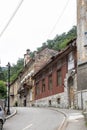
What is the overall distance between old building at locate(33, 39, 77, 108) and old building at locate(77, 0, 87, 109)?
196 cm

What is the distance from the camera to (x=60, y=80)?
46969 millimetres

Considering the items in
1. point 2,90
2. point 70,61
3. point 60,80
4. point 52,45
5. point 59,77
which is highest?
point 52,45

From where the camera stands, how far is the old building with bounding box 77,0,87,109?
3666 centimetres

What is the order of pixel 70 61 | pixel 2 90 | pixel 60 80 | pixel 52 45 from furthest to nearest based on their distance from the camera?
1. pixel 52 45
2. pixel 60 80
3. pixel 70 61
4. pixel 2 90

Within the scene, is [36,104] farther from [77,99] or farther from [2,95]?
[77,99]

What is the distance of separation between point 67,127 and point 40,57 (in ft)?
164

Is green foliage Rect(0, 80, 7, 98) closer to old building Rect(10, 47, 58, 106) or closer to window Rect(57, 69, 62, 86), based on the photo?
window Rect(57, 69, 62, 86)

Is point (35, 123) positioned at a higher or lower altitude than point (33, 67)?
lower

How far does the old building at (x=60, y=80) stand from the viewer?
40969 millimetres

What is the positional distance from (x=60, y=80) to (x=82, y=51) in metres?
10.1

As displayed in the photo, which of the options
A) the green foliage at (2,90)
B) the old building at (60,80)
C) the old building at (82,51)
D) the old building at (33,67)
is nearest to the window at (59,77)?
the old building at (60,80)

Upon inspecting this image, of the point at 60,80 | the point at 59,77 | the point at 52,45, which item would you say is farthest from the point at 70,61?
the point at 52,45

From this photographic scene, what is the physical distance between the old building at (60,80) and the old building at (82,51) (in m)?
1.96

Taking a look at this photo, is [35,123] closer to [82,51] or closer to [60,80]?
[82,51]
